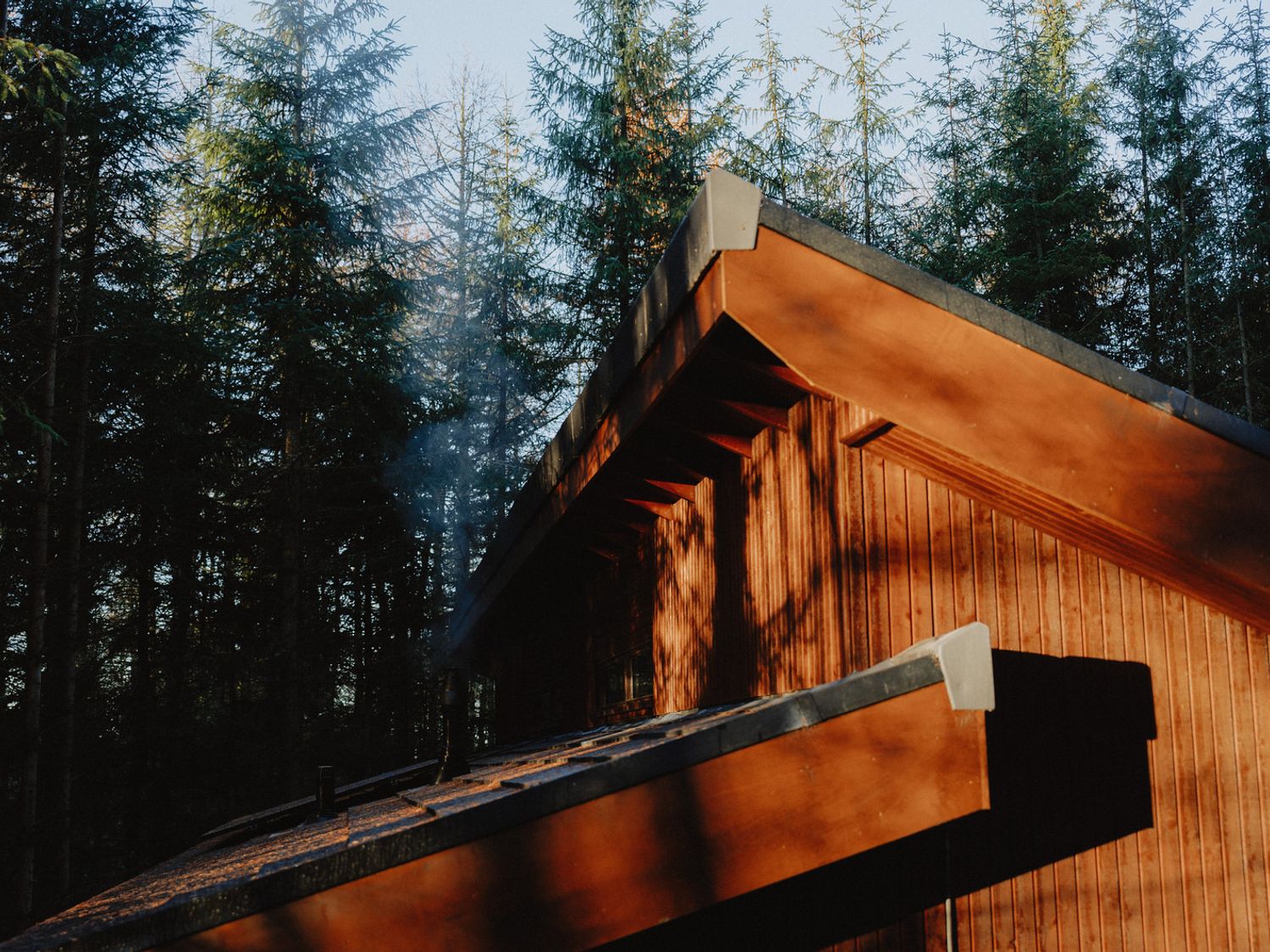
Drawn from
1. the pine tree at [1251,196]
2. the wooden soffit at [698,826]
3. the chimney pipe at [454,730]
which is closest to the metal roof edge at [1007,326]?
the wooden soffit at [698,826]

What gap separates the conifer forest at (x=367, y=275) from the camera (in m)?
14.1

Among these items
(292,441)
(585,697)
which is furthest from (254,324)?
(585,697)

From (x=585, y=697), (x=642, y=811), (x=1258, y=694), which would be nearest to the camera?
(x=642, y=811)

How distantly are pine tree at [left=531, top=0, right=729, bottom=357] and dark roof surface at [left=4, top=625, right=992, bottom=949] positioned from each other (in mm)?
15504

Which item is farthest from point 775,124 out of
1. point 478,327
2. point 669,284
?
point 669,284

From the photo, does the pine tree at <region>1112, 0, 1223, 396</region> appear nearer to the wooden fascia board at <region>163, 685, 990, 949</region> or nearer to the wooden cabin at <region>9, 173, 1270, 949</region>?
the wooden cabin at <region>9, 173, 1270, 949</region>

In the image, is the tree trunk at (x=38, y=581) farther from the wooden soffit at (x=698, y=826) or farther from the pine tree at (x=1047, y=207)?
the pine tree at (x=1047, y=207)

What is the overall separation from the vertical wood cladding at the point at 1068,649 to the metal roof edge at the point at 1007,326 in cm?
75

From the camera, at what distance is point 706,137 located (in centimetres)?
1850

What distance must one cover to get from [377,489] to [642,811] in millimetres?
17080

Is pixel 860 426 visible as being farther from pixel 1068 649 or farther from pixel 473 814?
pixel 473 814

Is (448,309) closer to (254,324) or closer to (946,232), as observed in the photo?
(254,324)

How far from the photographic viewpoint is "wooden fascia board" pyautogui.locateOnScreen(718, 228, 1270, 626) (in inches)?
147

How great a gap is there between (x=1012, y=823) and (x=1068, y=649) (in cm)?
75
